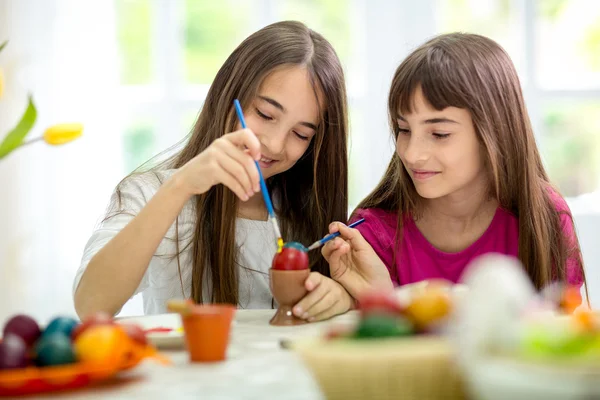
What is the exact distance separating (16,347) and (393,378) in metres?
0.39

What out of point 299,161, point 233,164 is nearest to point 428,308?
point 233,164

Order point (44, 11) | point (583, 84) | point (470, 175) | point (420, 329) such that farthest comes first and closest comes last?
point (583, 84)
point (44, 11)
point (470, 175)
point (420, 329)

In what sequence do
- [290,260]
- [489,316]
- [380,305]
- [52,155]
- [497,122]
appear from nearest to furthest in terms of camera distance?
[489,316] < [380,305] < [290,260] < [497,122] < [52,155]

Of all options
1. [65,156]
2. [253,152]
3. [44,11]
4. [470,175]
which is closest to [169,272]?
[253,152]

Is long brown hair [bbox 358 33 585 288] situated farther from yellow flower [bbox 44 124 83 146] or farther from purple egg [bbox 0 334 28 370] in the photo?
purple egg [bbox 0 334 28 370]

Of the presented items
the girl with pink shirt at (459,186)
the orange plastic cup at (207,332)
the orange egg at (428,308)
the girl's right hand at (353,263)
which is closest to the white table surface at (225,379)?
the orange plastic cup at (207,332)

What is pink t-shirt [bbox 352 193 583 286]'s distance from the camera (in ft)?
5.87

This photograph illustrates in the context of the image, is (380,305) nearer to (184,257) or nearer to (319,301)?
(319,301)

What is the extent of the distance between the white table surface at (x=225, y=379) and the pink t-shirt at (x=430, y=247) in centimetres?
75

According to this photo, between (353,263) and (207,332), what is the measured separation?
0.70 meters

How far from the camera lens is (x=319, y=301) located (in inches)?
51.9

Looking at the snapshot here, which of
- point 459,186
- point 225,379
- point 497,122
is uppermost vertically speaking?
point 497,122

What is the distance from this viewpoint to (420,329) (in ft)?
2.65

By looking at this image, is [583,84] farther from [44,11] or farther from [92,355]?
[92,355]
